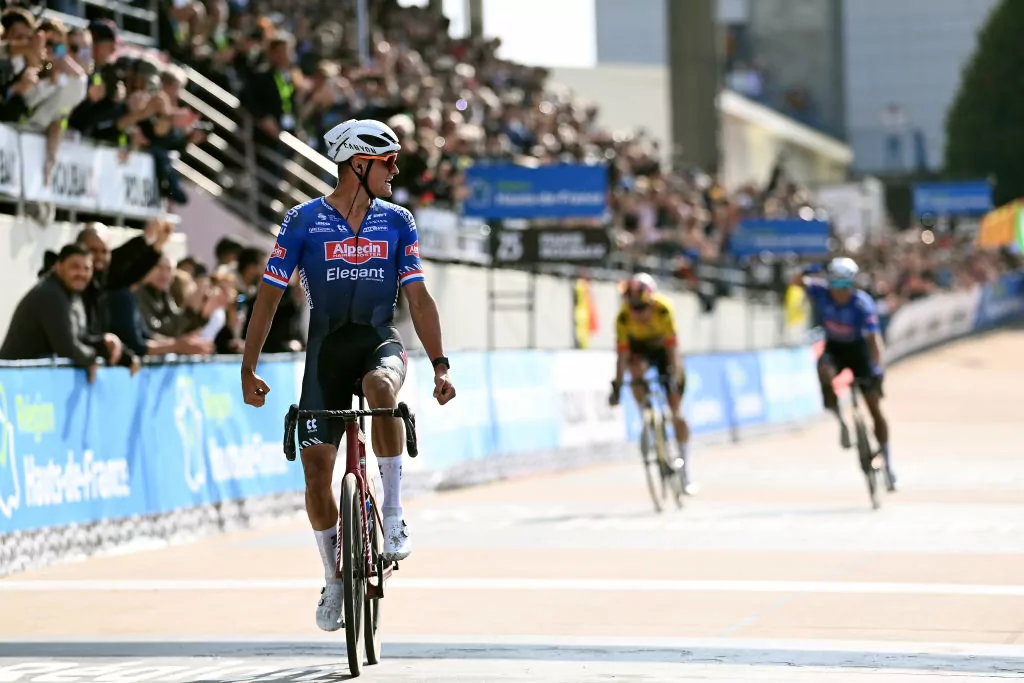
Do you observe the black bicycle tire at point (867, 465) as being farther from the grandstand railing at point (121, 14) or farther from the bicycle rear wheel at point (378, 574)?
the bicycle rear wheel at point (378, 574)

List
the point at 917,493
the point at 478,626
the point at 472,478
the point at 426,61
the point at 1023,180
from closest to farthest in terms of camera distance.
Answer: the point at 478,626, the point at 917,493, the point at 472,478, the point at 426,61, the point at 1023,180

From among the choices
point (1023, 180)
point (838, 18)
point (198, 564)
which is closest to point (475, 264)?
point (198, 564)

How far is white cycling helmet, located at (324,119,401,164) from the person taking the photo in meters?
8.43

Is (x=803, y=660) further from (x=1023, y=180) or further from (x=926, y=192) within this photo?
(x=1023, y=180)

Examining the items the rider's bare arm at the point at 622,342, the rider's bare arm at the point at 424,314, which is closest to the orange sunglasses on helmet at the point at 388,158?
the rider's bare arm at the point at 424,314

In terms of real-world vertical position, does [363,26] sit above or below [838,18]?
below

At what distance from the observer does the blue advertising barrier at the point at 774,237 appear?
4047 centimetres

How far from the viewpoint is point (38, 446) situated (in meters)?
12.7

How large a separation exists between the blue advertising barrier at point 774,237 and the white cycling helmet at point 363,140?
32339mm

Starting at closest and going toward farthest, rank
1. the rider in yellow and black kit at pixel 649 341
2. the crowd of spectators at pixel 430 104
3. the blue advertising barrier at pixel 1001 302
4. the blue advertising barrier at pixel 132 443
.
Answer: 1. the blue advertising barrier at pixel 132 443
2. the rider in yellow and black kit at pixel 649 341
3. the crowd of spectators at pixel 430 104
4. the blue advertising barrier at pixel 1001 302

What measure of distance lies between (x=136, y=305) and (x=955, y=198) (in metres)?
67.3

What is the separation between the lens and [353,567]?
8.15m

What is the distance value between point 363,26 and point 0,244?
12.3 meters

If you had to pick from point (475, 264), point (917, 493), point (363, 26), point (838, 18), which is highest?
point (838, 18)
